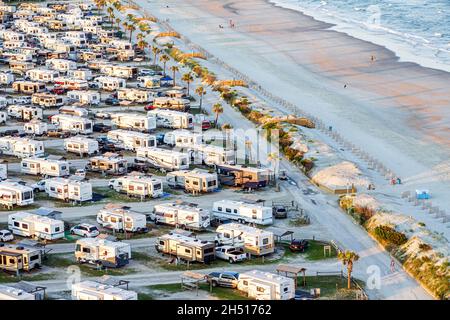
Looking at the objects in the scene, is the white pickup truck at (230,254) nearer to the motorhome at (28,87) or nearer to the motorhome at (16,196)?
the motorhome at (16,196)

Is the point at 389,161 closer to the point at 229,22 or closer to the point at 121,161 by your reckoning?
the point at 121,161

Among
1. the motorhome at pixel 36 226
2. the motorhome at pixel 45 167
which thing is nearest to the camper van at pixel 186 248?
the motorhome at pixel 36 226

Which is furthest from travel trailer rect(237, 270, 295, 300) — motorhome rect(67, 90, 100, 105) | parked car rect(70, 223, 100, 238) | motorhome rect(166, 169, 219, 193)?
motorhome rect(67, 90, 100, 105)

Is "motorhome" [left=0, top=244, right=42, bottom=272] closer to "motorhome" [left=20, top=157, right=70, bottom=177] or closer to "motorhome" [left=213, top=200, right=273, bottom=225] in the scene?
"motorhome" [left=213, top=200, right=273, bottom=225]
